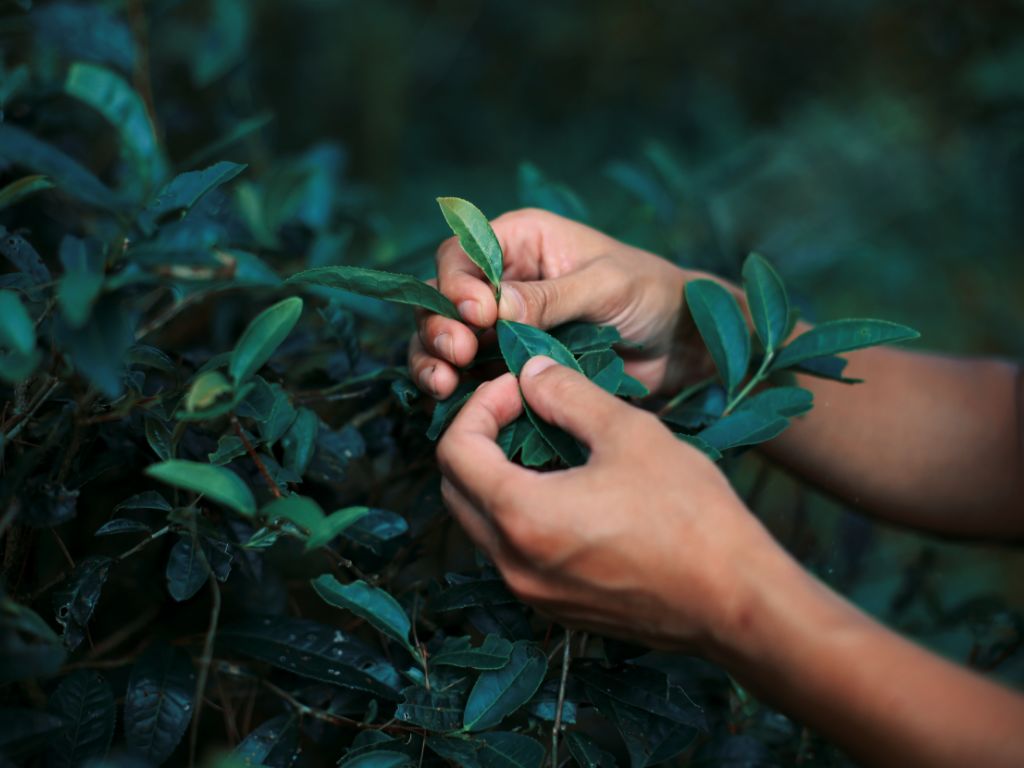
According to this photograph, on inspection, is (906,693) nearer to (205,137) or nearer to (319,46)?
(205,137)

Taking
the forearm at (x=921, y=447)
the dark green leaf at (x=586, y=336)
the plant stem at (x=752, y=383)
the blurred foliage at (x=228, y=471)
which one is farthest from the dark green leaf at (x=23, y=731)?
the forearm at (x=921, y=447)

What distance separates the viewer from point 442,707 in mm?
776

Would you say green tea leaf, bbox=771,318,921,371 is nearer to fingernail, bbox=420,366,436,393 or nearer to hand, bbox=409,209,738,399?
hand, bbox=409,209,738,399

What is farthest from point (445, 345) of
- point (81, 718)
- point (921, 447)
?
point (921, 447)

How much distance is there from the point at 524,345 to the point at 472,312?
0.06 m

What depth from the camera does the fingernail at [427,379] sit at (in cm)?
85

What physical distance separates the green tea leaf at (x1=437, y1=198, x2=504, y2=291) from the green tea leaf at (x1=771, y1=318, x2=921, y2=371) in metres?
0.32

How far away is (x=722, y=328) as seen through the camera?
94 centimetres

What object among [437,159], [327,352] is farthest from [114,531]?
[437,159]

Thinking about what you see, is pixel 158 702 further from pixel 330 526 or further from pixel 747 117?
pixel 747 117

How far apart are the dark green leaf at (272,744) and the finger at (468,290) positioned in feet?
1.34

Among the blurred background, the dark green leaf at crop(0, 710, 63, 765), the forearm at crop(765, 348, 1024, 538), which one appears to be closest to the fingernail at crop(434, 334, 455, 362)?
the dark green leaf at crop(0, 710, 63, 765)

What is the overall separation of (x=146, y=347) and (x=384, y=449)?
325mm

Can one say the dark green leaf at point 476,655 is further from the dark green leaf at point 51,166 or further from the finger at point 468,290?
the dark green leaf at point 51,166
